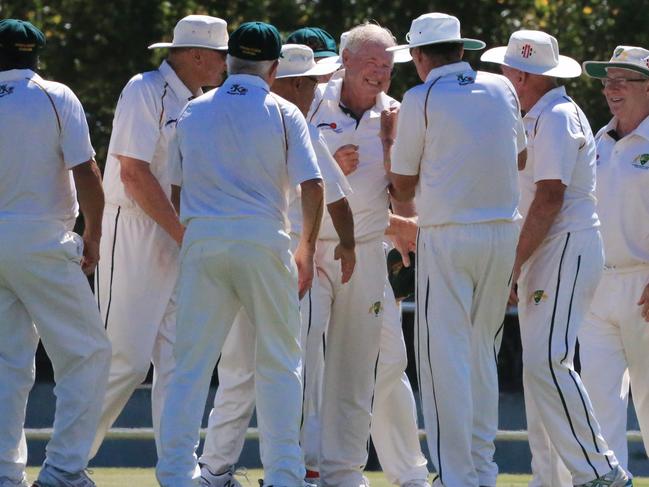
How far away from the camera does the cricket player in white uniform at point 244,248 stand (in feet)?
23.9

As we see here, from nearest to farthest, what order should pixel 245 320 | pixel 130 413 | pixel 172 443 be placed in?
pixel 172 443, pixel 245 320, pixel 130 413

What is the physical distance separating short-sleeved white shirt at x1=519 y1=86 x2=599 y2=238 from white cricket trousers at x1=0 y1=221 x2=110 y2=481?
7.77ft

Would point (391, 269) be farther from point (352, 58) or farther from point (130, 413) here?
point (130, 413)

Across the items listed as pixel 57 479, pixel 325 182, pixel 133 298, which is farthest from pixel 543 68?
pixel 57 479

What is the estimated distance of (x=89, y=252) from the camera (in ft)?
26.1

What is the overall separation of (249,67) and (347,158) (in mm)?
1161

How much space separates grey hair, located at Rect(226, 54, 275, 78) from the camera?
24.5 ft

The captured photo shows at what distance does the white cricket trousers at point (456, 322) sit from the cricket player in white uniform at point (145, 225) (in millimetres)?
1443

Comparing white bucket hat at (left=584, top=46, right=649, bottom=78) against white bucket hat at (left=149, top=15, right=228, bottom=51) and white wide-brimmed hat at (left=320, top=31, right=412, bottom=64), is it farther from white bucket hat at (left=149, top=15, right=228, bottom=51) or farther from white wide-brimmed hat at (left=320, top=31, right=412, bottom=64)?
white bucket hat at (left=149, top=15, right=228, bottom=51)

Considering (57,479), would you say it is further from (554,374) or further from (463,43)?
(463,43)

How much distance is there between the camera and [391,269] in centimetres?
872

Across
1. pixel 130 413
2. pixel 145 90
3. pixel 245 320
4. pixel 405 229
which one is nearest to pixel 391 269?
pixel 405 229

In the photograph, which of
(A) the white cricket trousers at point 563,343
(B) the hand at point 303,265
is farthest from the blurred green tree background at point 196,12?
(B) the hand at point 303,265

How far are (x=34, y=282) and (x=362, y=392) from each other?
189 centimetres
